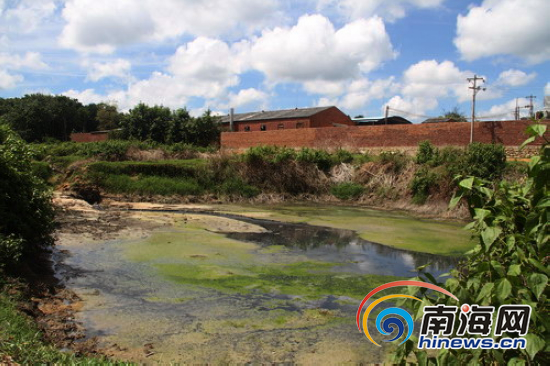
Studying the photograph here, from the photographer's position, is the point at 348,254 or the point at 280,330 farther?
the point at 348,254

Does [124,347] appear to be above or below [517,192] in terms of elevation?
below

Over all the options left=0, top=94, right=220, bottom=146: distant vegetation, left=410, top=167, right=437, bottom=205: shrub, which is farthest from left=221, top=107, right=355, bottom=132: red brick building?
left=410, top=167, right=437, bottom=205: shrub

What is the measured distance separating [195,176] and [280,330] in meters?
20.6

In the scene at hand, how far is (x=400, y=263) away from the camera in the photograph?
36.4 ft

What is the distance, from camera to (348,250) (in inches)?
492

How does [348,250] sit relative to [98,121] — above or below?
below

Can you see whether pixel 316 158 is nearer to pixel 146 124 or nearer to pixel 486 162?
pixel 486 162

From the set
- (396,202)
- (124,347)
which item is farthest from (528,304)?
(396,202)

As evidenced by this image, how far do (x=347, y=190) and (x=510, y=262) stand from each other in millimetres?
23397

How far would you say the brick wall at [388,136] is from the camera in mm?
25438

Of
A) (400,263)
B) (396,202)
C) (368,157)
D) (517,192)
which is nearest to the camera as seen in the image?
(517,192)

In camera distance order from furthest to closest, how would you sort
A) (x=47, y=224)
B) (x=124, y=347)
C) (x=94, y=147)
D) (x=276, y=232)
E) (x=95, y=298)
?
(x=94, y=147)
(x=276, y=232)
(x=47, y=224)
(x=95, y=298)
(x=124, y=347)

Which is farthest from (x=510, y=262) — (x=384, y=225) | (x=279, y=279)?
(x=384, y=225)

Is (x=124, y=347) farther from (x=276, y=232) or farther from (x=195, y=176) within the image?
(x=195, y=176)
